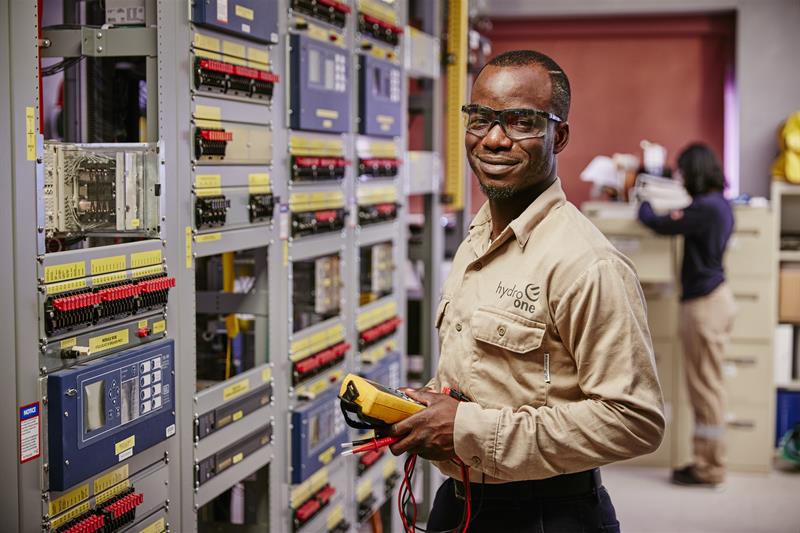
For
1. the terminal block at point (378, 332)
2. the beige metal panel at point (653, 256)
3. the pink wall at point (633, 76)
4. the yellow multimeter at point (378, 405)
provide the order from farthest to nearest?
the pink wall at point (633, 76) → the beige metal panel at point (653, 256) → the terminal block at point (378, 332) → the yellow multimeter at point (378, 405)

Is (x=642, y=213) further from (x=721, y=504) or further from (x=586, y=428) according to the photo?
(x=586, y=428)

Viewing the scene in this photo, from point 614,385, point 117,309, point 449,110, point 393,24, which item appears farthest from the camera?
point 449,110

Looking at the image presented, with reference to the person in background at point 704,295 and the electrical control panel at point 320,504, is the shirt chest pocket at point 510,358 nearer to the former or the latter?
the electrical control panel at point 320,504

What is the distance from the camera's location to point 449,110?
5449 millimetres

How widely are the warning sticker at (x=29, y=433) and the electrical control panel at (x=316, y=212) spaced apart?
56.1 inches

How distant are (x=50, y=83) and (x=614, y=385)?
227 cm

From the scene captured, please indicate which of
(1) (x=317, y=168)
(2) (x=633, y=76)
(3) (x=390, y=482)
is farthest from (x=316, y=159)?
(2) (x=633, y=76)

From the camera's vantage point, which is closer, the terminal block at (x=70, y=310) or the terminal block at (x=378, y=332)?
the terminal block at (x=70, y=310)

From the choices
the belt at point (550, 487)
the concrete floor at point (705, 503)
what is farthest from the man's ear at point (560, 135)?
the concrete floor at point (705, 503)

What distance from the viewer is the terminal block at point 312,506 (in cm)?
361

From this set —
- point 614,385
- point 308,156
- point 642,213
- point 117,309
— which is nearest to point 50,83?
point 308,156

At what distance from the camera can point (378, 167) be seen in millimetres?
4312

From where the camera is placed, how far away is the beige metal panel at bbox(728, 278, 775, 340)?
254 inches

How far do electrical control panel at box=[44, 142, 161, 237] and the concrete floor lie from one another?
367 centimetres
